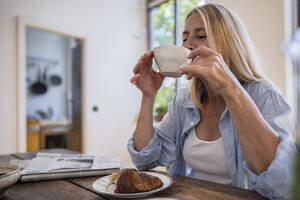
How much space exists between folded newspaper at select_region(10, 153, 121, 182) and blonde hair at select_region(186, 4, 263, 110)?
24.9 inches

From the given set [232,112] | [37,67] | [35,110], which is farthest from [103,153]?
[232,112]

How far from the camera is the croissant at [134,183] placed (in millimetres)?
593

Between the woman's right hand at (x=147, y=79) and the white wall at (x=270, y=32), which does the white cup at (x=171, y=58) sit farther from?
the white wall at (x=270, y=32)

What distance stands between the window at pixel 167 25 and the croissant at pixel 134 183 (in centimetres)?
287

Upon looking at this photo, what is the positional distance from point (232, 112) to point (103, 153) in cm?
319

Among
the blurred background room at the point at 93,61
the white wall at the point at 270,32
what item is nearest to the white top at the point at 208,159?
the blurred background room at the point at 93,61

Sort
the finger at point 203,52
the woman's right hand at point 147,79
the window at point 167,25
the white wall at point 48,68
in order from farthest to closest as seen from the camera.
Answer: the white wall at point 48,68 < the window at point 167,25 < the woman's right hand at point 147,79 < the finger at point 203,52

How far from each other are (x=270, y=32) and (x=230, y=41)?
1784 millimetres

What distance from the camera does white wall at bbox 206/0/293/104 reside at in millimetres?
2271

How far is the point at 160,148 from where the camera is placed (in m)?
1.01

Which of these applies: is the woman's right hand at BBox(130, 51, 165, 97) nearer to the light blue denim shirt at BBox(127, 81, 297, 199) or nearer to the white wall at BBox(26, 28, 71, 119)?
the light blue denim shirt at BBox(127, 81, 297, 199)

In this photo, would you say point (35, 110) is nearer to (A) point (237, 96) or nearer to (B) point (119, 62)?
(B) point (119, 62)

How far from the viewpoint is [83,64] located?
345 cm

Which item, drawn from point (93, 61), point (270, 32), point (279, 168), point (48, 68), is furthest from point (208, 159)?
point (48, 68)
